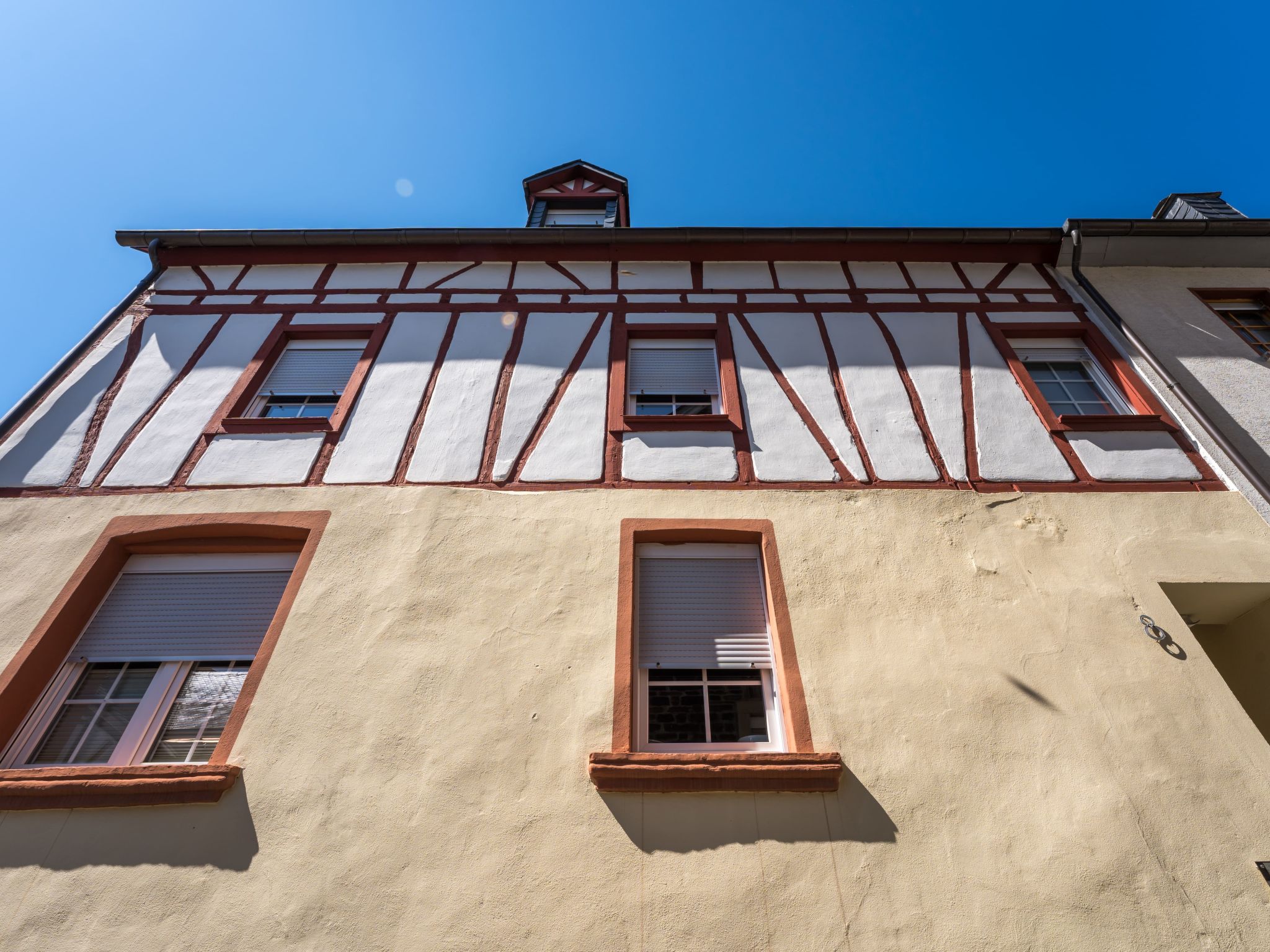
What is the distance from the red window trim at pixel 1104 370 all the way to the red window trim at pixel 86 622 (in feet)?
18.1

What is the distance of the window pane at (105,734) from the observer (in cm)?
441

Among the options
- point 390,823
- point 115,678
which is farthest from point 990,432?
point 115,678

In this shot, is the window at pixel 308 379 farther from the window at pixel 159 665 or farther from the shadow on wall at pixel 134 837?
the shadow on wall at pixel 134 837

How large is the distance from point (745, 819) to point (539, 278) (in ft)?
18.1

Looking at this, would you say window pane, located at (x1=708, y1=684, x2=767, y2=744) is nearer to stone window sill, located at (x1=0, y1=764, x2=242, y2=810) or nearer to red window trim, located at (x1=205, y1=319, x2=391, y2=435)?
stone window sill, located at (x1=0, y1=764, x2=242, y2=810)

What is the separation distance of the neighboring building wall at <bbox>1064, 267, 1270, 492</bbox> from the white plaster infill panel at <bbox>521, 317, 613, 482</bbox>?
4.80m

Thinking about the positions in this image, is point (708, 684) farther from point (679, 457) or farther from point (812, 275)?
point (812, 275)

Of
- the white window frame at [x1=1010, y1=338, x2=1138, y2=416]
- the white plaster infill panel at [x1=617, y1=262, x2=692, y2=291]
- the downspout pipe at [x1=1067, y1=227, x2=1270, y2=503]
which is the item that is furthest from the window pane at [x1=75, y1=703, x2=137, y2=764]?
the downspout pipe at [x1=1067, y1=227, x2=1270, y2=503]

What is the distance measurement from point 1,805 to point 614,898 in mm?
3154

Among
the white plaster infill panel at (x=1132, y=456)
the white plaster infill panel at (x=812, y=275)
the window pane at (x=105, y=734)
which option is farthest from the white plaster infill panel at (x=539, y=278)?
the window pane at (x=105, y=734)

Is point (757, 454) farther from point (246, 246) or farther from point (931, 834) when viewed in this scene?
point (246, 246)

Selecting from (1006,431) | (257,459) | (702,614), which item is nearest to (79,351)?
(257,459)

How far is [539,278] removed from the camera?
767 cm

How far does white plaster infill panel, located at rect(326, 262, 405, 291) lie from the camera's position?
766cm
